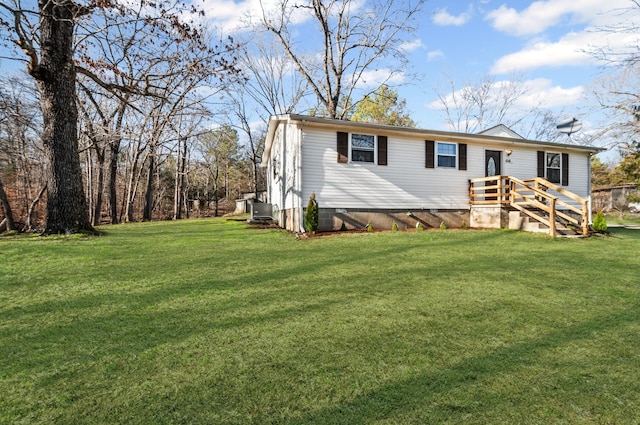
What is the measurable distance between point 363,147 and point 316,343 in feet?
29.2

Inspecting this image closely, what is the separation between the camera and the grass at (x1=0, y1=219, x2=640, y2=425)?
1.90 metres

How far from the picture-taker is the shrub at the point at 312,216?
31.3 ft

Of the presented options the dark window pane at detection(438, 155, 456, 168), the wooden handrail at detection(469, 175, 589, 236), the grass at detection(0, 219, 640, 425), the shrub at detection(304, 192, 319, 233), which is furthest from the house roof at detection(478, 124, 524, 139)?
the grass at detection(0, 219, 640, 425)

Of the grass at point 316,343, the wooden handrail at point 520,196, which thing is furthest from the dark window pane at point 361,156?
the grass at point 316,343

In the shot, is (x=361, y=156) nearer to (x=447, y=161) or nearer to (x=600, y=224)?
(x=447, y=161)

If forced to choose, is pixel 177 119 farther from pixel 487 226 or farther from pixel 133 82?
pixel 487 226

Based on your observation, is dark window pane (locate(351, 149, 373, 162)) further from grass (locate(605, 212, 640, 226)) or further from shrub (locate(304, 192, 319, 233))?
grass (locate(605, 212, 640, 226))

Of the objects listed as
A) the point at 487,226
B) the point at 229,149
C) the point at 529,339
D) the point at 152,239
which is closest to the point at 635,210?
the point at 487,226

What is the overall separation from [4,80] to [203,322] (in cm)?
1842

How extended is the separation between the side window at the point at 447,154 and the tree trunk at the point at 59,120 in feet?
36.1

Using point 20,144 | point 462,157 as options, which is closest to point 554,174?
point 462,157

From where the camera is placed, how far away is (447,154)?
39.3 ft

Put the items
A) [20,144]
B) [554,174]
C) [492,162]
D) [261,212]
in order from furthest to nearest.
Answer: [20,144] < [261,212] < [554,174] < [492,162]

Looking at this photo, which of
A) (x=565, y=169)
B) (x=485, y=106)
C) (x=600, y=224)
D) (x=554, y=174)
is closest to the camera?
(x=600, y=224)
